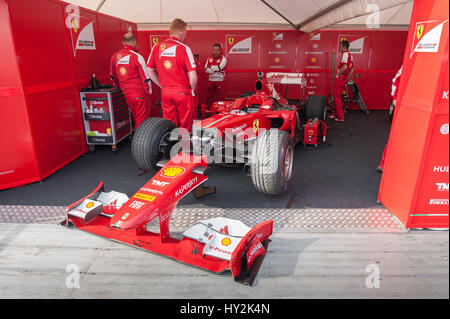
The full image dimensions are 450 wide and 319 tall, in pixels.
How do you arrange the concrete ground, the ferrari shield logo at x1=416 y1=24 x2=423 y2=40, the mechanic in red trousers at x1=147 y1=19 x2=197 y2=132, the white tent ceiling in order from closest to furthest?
the concrete ground
the ferrari shield logo at x1=416 y1=24 x2=423 y2=40
the mechanic in red trousers at x1=147 y1=19 x2=197 y2=132
the white tent ceiling

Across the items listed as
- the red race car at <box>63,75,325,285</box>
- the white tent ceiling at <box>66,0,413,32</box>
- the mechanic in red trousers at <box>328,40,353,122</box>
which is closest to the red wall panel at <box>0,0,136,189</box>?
the red race car at <box>63,75,325,285</box>

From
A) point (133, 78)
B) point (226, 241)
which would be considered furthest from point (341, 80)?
point (226, 241)

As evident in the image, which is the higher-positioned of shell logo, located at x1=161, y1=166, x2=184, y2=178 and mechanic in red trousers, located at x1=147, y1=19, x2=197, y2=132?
mechanic in red trousers, located at x1=147, y1=19, x2=197, y2=132

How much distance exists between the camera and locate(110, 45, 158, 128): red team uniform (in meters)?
5.26

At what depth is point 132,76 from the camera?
5336 mm

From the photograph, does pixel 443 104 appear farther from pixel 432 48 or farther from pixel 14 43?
pixel 14 43

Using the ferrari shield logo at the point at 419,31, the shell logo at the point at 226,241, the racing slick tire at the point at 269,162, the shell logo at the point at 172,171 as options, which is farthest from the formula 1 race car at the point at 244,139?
the ferrari shield logo at the point at 419,31

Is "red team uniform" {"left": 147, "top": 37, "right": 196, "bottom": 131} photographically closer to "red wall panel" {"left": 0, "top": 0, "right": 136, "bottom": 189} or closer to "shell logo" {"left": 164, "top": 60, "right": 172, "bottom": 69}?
"shell logo" {"left": 164, "top": 60, "right": 172, "bottom": 69}

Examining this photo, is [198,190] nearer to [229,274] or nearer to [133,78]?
[229,274]

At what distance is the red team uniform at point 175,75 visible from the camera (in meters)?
4.37

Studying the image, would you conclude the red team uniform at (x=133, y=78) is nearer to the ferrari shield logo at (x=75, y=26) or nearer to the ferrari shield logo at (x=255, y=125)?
the ferrari shield logo at (x=75, y=26)

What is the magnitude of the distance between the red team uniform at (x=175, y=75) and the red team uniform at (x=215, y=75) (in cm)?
335

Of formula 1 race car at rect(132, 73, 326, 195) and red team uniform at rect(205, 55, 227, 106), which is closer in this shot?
formula 1 race car at rect(132, 73, 326, 195)

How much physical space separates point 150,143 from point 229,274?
203 centimetres
